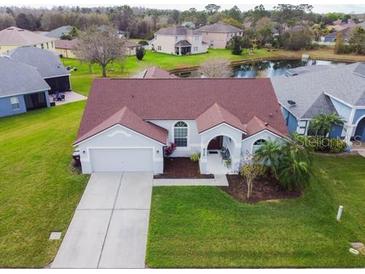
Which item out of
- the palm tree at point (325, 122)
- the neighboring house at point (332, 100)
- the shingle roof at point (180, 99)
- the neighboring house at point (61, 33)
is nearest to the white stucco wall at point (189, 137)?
the shingle roof at point (180, 99)

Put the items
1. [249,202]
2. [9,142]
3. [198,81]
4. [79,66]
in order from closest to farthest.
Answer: [249,202], [198,81], [9,142], [79,66]

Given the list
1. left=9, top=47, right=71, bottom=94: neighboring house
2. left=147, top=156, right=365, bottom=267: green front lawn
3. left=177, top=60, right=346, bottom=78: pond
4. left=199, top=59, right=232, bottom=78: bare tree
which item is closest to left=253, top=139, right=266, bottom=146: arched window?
left=147, top=156, right=365, bottom=267: green front lawn

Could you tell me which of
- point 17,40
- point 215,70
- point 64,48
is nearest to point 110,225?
point 215,70

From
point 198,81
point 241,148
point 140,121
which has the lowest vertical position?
point 241,148

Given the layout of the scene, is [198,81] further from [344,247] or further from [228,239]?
→ [344,247]

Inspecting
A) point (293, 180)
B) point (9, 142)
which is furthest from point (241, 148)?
point (9, 142)

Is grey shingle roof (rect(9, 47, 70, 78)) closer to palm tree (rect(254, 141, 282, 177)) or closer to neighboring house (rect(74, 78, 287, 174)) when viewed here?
neighboring house (rect(74, 78, 287, 174))

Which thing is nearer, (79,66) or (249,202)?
(249,202)
